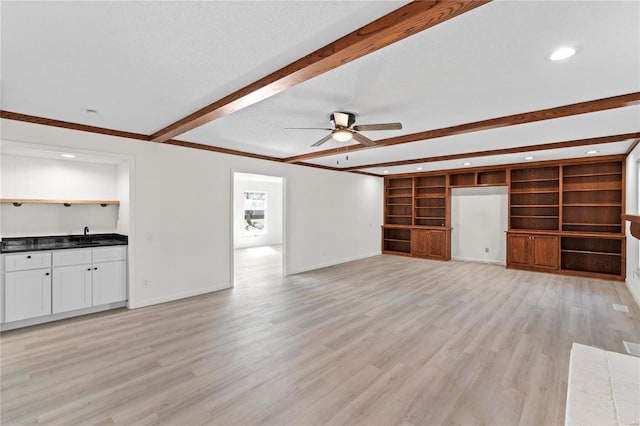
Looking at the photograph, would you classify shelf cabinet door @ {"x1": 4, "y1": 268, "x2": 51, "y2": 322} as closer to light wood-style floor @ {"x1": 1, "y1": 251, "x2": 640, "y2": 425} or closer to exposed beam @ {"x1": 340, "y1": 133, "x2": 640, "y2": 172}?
light wood-style floor @ {"x1": 1, "y1": 251, "x2": 640, "y2": 425}

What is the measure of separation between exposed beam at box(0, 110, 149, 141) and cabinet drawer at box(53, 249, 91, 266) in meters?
1.55

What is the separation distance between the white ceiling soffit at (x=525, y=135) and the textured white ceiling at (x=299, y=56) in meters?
0.06

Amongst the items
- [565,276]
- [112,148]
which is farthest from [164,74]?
[565,276]

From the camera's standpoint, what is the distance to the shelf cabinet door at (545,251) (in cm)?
622

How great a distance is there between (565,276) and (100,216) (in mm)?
8746

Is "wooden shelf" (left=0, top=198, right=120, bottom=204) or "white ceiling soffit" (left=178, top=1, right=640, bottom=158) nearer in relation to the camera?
"white ceiling soffit" (left=178, top=1, right=640, bottom=158)

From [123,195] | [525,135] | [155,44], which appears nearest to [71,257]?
→ [123,195]

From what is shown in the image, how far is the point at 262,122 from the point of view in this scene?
11.7 ft

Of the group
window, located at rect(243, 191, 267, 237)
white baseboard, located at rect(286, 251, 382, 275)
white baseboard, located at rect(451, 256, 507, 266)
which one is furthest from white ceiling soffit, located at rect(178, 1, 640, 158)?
window, located at rect(243, 191, 267, 237)

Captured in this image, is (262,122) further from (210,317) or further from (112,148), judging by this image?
(210,317)

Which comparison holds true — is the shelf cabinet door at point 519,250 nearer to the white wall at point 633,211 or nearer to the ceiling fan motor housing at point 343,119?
the white wall at point 633,211

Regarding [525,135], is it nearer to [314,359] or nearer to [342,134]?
[342,134]

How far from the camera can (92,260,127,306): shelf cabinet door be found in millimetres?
3904

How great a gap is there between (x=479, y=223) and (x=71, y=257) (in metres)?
8.37
